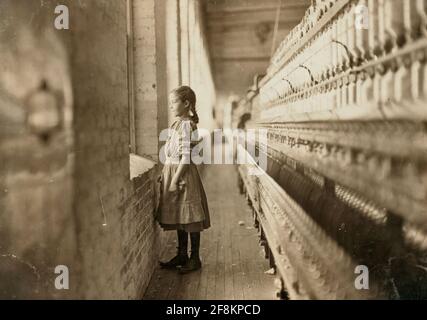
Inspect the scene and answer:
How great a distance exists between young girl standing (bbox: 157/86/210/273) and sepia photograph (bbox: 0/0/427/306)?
0.4 inches

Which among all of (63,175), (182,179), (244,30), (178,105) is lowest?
(182,179)

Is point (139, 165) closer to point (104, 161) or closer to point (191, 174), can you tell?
point (191, 174)

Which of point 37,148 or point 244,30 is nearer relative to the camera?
point 37,148

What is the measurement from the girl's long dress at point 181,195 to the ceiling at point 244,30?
12.7 feet

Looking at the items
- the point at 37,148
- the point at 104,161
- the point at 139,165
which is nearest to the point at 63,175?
the point at 37,148

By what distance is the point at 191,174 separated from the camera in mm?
3232

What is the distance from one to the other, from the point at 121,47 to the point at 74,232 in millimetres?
1281

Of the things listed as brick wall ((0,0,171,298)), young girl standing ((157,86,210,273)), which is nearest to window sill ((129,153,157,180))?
young girl standing ((157,86,210,273))

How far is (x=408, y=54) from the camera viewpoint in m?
1.36

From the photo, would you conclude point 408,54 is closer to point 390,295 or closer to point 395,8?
point 395,8

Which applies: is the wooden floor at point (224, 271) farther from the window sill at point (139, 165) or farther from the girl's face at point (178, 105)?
the girl's face at point (178, 105)

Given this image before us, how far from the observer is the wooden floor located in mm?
2928

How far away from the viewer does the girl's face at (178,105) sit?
312cm

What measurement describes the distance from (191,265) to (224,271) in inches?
11.4
